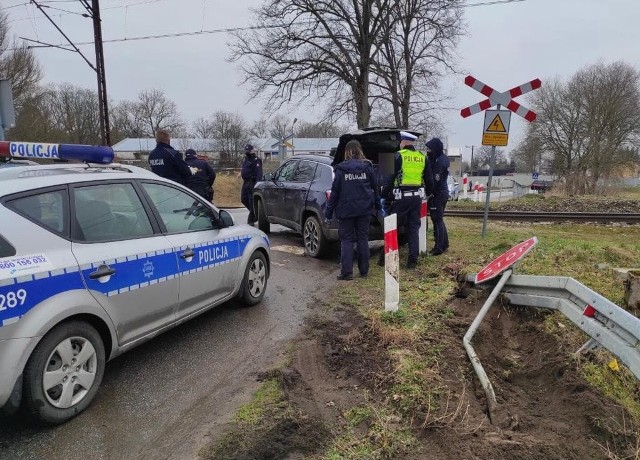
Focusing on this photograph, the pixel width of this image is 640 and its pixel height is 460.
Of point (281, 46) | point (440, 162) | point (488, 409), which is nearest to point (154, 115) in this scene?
point (281, 46)

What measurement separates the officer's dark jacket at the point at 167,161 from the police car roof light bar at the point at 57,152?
3323 millimetres

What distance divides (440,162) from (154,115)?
2812 inches

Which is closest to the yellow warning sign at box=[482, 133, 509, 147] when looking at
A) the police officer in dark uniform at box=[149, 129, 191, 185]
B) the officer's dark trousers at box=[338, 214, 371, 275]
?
Result: the officer's dark trousers at box=[338, 214, 371, 275]

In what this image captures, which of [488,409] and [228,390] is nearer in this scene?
[488,409]

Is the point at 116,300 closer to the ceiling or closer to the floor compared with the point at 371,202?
closer to the floor

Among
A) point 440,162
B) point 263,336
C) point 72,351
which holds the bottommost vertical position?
point 263,336

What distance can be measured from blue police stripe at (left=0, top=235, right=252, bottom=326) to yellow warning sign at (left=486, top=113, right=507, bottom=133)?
19.0 ft

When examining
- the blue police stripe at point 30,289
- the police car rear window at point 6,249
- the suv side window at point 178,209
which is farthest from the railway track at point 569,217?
the police car rear window at point 6,249

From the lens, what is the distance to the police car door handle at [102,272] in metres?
3.19

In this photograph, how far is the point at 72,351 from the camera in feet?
9.97

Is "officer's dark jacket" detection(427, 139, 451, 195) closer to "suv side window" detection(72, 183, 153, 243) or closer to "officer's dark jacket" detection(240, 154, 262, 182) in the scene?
"officer's dark jacket" detection(240, 154, 262, 182)

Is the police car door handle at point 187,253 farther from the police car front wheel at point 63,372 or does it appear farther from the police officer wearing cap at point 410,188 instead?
the police officer wearing cap at point 410,188

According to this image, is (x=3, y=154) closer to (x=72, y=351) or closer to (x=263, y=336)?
(x=72, y=351)

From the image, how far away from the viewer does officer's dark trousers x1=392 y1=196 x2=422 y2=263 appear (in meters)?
6.99
